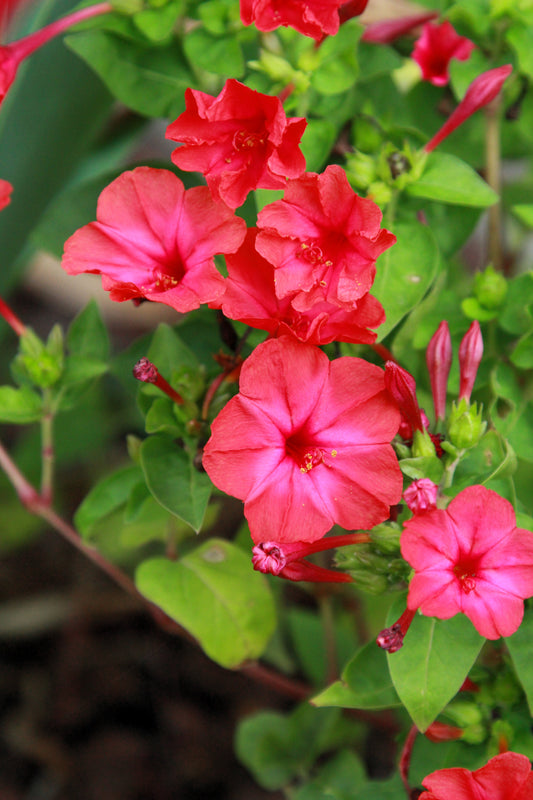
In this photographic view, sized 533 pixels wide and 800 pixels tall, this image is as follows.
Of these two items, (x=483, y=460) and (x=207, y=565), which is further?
(x=207, y=565)

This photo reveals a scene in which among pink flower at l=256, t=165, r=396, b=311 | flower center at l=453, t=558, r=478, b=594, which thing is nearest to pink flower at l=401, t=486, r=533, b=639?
flower center at l=453, t=558, r=478, b=594

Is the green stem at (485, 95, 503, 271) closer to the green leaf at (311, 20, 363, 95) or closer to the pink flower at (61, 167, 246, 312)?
the green leaf at (311, 20, 363, 95)

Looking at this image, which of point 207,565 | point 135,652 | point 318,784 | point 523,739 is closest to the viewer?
point 523,739

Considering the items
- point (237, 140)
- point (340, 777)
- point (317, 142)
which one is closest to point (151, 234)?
point (237, 140)

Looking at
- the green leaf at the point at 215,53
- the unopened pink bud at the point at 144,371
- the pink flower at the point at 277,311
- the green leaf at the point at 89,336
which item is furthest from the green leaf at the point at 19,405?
the green leaf at the point at 215,53

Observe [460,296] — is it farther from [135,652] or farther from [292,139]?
[135,652]

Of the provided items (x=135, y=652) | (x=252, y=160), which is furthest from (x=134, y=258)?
(x=135, y=652)
